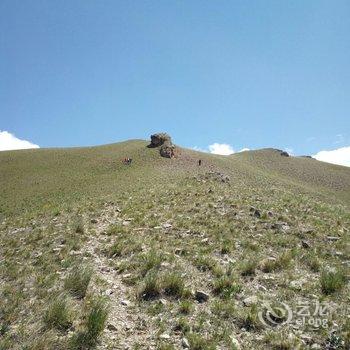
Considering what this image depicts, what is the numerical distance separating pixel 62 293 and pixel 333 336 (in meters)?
6.86

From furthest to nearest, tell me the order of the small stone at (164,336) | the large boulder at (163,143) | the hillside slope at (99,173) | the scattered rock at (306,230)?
the large boulder at (163,143), the hillside slope at (99,173), the scattered rock at (306,230), the small stone at (164,336)

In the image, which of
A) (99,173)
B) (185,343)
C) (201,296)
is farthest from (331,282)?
(99,173)

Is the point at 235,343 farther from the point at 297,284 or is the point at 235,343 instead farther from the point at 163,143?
the point at 163,143

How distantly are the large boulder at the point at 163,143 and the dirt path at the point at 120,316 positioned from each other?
185 ft

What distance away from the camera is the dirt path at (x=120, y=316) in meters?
8.32

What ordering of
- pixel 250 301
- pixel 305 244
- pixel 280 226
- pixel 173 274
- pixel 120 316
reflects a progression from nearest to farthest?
pixel 120 316 → pixel 250 301 → pixel 173 274 → pixel 305 244 → pixel 280 226

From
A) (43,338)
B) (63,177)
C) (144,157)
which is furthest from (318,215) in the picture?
(144,157)

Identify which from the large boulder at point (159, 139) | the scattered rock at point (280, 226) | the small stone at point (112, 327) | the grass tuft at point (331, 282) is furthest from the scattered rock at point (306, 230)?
the large boulder at point (159, 139)

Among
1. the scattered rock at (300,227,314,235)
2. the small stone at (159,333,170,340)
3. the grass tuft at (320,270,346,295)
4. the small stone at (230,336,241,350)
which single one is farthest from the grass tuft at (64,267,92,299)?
the scattered rock at (300,227,314,235)

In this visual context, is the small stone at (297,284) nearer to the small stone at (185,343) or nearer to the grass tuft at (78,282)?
the small stone at (185,343)

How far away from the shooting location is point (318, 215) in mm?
21328

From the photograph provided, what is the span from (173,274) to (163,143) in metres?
66.7

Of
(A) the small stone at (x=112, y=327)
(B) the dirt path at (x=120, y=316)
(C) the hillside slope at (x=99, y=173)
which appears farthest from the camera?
(C) the hillside slope at (x=99, y=173)

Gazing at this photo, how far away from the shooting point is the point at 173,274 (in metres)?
11.4
